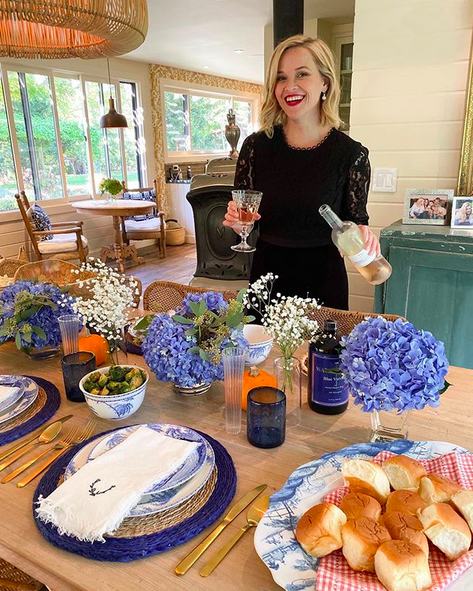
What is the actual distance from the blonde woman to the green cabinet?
0.38 metres

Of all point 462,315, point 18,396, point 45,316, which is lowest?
point 462,315

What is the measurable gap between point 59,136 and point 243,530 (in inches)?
233

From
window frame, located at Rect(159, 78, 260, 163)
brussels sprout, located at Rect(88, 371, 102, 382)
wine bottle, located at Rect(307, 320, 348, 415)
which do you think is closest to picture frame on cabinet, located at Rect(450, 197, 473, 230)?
wine bottle, located at Rect(307, 320, 348, 415)

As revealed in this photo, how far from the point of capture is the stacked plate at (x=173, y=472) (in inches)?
29.9

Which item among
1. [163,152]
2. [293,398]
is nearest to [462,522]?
[293,398]

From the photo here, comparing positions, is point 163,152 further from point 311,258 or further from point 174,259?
point 311,258

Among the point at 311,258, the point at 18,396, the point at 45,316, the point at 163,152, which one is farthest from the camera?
the point at 163,152

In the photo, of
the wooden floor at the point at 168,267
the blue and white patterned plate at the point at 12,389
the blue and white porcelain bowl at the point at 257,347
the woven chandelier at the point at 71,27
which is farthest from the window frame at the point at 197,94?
the blue and white patterned plate at the point at 12,389

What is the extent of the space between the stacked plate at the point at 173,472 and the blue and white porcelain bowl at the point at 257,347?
37 cm

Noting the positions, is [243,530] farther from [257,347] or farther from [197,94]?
[197,94]

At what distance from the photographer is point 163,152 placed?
7.34 meters

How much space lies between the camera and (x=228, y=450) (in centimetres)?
93

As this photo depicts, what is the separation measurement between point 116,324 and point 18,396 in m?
0.27

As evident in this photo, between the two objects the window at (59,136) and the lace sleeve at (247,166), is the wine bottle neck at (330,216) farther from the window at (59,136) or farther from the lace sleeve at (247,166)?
the window at (59,136)
